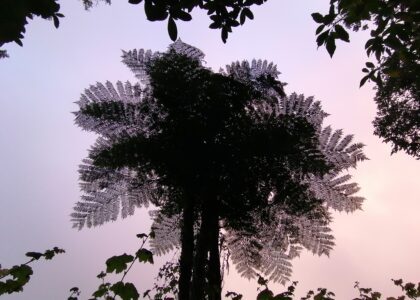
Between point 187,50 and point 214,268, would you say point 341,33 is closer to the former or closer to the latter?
point 214,268

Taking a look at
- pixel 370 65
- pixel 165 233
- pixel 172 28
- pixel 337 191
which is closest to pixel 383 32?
pixel 370 65

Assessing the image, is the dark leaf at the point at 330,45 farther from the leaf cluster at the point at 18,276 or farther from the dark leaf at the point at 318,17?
the leaf cluster at the point at 18,276

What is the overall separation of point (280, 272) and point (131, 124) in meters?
3.37

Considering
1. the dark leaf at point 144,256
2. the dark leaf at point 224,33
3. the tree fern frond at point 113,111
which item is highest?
the tree fern frond at point 113,111

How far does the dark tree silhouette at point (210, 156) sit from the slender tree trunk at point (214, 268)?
0.01 meters

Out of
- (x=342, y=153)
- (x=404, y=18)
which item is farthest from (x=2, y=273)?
(x=342, y=153)

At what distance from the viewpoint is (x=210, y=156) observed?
506 cm

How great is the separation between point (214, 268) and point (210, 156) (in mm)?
1401

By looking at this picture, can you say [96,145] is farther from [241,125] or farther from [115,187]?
[241,125]

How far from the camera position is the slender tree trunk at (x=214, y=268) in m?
4.06

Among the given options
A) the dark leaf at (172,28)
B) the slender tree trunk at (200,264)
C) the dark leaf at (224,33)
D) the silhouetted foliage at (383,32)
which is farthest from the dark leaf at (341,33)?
the slender tree trunk at (200,264)

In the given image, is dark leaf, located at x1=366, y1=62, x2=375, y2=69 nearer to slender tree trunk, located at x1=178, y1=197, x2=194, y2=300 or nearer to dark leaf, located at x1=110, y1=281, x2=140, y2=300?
dark leaf, located at x1=110, y1=281, x2=140, y2=300

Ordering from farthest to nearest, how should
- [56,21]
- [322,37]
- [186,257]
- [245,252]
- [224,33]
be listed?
[245,252]
[186,257]
[224,33]
[56,21]
[322,37]

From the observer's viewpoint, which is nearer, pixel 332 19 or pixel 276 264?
pixel 332 19
